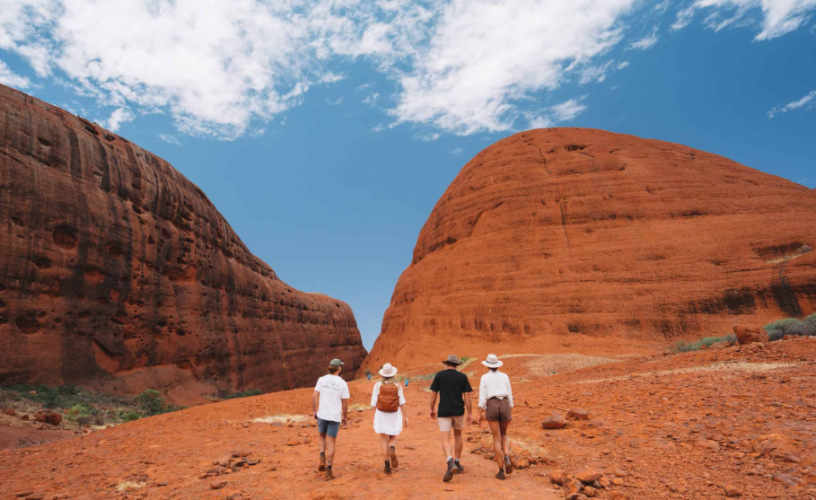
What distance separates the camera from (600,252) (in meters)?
28.2

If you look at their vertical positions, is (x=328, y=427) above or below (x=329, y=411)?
below

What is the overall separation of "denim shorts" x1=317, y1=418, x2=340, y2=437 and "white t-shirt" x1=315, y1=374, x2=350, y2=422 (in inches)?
2.8

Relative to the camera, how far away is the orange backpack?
5566mm

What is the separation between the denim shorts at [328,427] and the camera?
18.0 feet

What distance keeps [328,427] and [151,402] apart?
13.4 metres

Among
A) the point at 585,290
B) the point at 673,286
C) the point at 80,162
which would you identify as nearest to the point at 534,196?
the point at 585,290

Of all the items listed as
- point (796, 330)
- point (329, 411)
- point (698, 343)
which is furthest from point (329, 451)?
point (698, 343)

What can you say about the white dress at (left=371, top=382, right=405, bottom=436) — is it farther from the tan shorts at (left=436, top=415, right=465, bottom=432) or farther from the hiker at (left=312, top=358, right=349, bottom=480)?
the tan shorts at (left=436, top=415, right=465, bottom=432)

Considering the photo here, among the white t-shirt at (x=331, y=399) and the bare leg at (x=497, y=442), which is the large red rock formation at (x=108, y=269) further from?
the bare leg at (x=497, y=442)

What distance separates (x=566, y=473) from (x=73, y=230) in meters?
18.8

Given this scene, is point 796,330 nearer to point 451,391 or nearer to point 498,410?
point 498,410


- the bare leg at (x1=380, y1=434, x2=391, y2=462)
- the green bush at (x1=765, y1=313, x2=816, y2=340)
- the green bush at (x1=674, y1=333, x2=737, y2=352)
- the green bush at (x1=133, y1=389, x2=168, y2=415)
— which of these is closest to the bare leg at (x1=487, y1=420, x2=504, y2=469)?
the bare leg at (x1=380, y1=434, x2=391, y2=462)

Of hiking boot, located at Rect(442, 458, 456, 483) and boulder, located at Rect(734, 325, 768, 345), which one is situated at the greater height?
boulder, located at Rect(734, 325, 768, 345)

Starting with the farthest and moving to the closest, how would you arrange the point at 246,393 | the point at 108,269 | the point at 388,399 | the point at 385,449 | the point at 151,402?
1. the point at 246,393
2. the point at 108,269
3. the point at 151,402
4. the point at 388,399
5. the point at 385,449
